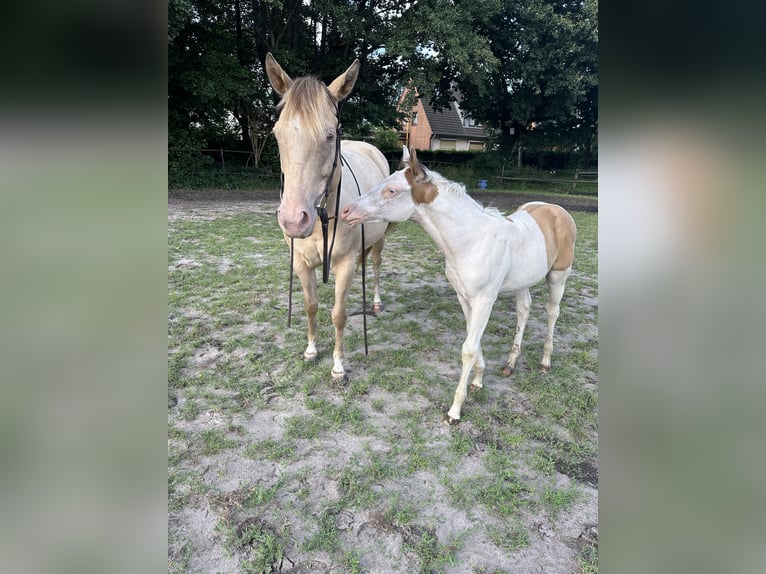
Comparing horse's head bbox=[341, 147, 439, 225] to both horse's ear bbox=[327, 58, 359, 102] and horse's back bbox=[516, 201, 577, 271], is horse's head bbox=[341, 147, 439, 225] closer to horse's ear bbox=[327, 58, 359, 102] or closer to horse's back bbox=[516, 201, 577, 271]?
horse's ear bbox=[327, 58, 359, 102]

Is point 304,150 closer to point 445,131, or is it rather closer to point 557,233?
point 557,233

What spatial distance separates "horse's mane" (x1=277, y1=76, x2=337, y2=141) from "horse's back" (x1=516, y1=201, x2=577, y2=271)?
6.18 ft

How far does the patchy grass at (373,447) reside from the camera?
66.5 inches

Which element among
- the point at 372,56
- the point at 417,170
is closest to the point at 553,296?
the point at 417,170

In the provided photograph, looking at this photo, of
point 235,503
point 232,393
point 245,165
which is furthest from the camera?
point 245,165

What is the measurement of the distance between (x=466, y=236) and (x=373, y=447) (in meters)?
1.48

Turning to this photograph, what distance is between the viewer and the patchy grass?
1.69m

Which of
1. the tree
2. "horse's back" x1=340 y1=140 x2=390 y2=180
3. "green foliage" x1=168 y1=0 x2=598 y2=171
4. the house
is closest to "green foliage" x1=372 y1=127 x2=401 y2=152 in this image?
"green foliage" x1=168 y1=0 x2=598 y2=171

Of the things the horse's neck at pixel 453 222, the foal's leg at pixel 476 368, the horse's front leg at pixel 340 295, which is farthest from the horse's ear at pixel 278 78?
the foal's leg at pixel 476 368

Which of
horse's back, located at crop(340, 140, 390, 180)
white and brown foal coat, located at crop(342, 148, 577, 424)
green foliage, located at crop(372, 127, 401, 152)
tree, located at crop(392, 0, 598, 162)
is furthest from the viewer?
green foliage, located at crop(372, 127, 401, 152)
